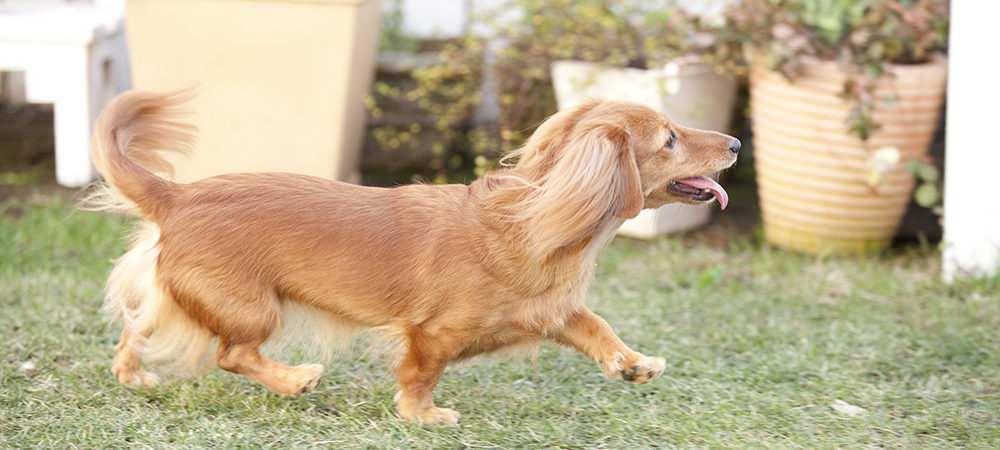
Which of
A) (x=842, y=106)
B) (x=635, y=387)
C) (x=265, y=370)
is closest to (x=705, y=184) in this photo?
(x=635, y=387)

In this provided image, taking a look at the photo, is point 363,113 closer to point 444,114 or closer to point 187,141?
point 444,114

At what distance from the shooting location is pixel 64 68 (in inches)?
176

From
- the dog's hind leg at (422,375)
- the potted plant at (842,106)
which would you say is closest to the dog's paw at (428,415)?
the dog's hind leg at (422,375)

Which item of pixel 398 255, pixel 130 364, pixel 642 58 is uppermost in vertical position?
pixel 642 58

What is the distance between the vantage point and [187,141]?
115 inches

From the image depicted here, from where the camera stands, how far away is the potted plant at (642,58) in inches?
179

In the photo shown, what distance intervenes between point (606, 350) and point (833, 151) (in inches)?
91.8

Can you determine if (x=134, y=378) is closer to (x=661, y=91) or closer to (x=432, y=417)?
(x=432, y=417)

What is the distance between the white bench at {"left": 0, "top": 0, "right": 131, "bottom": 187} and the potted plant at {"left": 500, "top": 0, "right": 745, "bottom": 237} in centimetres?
219

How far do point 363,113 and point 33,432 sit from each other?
3207 mm

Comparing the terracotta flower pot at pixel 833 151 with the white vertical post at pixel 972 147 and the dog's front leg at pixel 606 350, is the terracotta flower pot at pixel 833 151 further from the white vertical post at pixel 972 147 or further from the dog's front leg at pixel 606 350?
the dog's front leg at pixel 606 350

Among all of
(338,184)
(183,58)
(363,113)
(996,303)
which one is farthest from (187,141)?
(996,303)

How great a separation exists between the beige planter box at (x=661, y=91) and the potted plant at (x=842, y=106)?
228mm

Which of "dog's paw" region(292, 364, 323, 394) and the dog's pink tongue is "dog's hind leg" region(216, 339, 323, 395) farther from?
the dog's pink tongue
